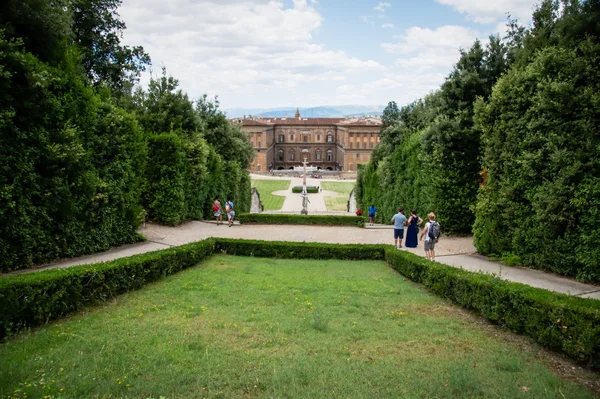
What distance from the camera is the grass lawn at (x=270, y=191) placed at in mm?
45619

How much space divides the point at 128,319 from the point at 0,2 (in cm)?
780

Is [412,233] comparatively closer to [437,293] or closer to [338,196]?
[437,293]

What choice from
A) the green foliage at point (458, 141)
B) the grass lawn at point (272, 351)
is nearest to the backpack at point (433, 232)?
the grass lawn at point (272, 351)

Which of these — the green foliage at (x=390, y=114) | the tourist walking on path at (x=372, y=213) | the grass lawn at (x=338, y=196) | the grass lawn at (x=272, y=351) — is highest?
the green foliage at (x=390, y=114)

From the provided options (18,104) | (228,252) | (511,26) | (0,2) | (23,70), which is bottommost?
(228,252)

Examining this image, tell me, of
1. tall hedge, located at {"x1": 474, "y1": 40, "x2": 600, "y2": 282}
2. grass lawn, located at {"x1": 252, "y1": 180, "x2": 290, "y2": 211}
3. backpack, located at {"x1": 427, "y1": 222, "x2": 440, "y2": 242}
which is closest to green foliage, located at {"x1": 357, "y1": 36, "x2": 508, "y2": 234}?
tall hedge, located at {"x1": 474, "y1": 40, "x2": 600, "y2": 282}

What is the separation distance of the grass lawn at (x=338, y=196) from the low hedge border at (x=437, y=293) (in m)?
32.9

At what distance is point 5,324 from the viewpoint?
19.5ft

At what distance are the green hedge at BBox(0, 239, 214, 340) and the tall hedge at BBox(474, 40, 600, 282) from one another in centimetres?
874

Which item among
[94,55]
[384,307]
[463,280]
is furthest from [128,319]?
[94,55]

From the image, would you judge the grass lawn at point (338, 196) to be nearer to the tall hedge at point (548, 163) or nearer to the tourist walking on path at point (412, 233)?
the tourist walking on path at point (412, 233)

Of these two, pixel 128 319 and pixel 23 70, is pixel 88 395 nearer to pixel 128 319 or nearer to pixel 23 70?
pixel 128 319

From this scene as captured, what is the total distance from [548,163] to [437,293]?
4049mm

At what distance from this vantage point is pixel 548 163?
10156 mm
